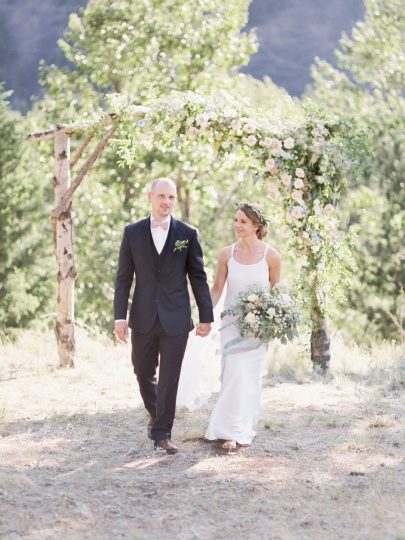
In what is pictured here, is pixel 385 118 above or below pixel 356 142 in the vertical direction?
above

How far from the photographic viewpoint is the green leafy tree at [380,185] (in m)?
19.8

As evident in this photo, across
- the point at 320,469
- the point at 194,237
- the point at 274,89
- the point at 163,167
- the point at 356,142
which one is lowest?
the point at 320,469

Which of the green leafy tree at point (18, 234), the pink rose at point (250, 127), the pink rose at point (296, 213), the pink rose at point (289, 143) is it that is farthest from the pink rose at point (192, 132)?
the green leafy tree at point (18, 234)

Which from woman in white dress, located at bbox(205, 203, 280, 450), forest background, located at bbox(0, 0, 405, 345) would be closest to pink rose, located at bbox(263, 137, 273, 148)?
woman in white dress, located at bbox(205, 203, 280, 450)

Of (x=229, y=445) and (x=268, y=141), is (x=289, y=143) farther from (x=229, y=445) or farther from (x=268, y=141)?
(x=229, y=445)

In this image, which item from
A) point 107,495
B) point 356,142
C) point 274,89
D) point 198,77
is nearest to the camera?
point 107,495

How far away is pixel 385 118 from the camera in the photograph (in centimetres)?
2047

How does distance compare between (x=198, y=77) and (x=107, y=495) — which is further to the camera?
(x=198, y=77)

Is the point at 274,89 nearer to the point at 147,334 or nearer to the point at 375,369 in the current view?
the point at 375,369

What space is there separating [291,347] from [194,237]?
5346 mm

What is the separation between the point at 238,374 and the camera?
601 cm

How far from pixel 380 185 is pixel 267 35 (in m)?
54.9

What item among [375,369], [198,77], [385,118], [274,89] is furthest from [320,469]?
[274,89]

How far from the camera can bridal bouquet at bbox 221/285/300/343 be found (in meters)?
5.88
